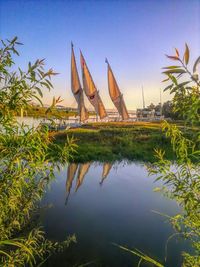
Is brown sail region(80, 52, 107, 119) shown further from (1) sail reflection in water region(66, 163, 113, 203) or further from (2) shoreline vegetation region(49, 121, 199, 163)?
(1) sail reflection in water region(66, 163, 113, 203)

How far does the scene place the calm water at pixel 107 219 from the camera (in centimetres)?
442

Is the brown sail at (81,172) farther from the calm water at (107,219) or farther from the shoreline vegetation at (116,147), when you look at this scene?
the shoreline vegetation at (116,147)

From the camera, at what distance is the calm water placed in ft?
14.5

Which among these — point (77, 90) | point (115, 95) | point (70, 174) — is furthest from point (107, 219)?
point (115, 95)

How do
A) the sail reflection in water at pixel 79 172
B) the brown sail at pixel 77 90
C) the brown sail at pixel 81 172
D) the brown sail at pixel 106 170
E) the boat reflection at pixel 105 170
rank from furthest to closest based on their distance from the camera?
the brown sail at pixel 77 90, the brown sail at pixel 106 170, the boat reflection at pixel 105 170, the brown sail at pixel 81 172, the sail reflection in water at pixel 79 172

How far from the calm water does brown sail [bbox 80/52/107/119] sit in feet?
99.6

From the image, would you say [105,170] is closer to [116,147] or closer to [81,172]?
[81,172]

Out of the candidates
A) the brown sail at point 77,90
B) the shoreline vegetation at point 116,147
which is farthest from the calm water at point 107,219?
A: the brown sail at point 77,90

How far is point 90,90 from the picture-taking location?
39000mm

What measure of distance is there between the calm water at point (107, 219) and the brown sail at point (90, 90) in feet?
99.6

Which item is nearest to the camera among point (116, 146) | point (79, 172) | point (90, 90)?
point (79, 172)

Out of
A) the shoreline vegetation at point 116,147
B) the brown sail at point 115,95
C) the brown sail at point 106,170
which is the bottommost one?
the brown sail at point 106,170

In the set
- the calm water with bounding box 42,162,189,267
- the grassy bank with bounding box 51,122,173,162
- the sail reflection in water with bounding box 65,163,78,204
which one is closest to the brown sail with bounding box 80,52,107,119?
the grassy bank with bounding box 51,122,173,162

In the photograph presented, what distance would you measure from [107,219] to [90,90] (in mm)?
34444
